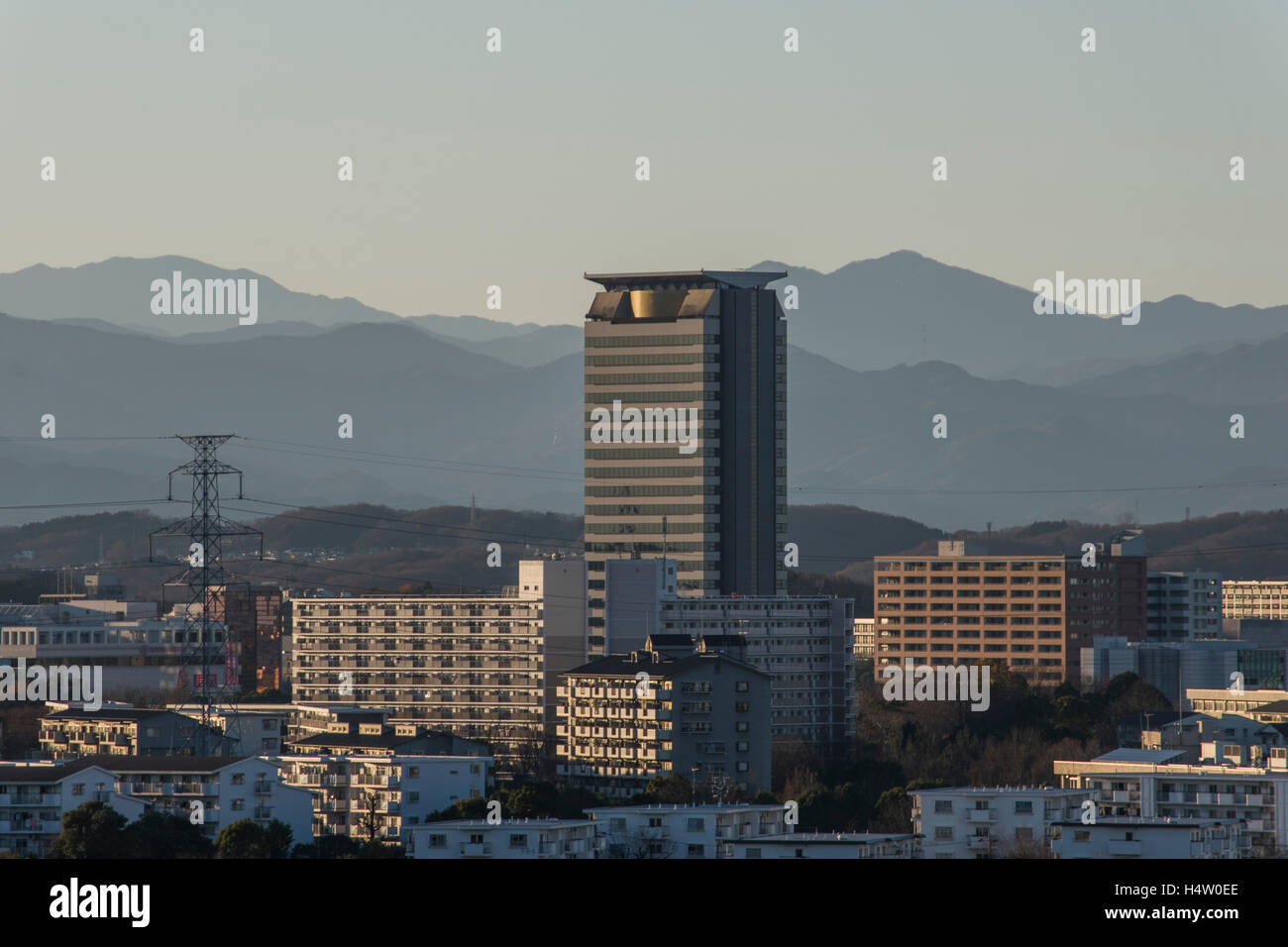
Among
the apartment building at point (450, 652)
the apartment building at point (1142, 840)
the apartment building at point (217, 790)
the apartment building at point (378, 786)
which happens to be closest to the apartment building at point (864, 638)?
the apartment building at point (450, 652)

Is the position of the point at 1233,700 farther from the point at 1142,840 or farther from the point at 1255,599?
the point at 1255,599

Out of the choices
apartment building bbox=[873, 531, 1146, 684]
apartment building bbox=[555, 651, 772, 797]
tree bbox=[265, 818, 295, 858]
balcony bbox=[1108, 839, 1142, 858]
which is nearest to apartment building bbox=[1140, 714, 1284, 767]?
apartment building bbox=[555, 651, 772, 797]

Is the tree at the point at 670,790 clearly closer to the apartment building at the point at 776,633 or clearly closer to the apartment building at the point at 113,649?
the apartment building at the point at 776,633

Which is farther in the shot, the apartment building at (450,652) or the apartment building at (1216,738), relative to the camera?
the apartment building at (450,652)

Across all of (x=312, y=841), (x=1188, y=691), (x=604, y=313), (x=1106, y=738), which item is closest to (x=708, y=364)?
(x=604, y=313)

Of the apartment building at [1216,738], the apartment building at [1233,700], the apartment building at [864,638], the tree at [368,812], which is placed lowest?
the tree at [368,812]

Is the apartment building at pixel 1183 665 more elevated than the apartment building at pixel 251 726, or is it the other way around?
the apartment building at pixel 1183 665
